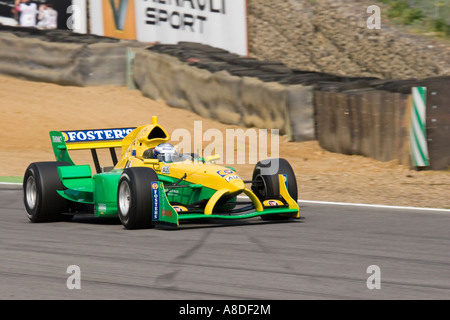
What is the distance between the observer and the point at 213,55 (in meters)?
21.2

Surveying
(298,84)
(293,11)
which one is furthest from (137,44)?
(298,84)

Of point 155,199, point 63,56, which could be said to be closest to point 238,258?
point 155,199

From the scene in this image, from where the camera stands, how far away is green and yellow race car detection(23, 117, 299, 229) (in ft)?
29.7

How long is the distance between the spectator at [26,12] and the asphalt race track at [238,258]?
15849 mm

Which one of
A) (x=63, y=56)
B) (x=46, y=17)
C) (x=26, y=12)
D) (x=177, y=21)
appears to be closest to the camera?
(x=63, y=56)

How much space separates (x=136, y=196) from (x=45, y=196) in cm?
174

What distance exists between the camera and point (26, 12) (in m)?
25.3

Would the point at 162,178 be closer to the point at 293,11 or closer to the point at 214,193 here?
the point at 214,193

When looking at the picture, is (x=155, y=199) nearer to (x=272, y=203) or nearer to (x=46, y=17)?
(x=272, y=203)

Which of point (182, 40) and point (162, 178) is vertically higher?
point (182, 40)

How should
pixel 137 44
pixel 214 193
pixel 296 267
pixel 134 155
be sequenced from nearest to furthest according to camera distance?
1. pixel 296 267
2. pixel 214 193
3. pixel 134 155
4. pixel 137 44

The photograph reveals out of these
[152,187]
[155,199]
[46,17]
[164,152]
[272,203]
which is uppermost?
[46,17]

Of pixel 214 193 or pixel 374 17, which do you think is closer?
pixel 214 193
